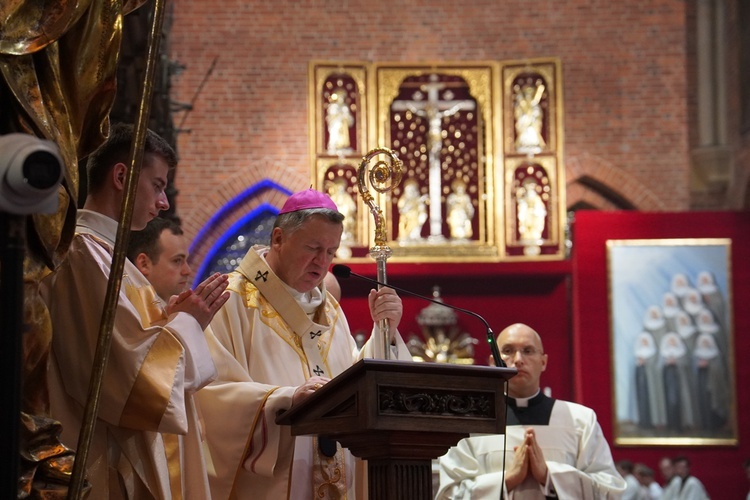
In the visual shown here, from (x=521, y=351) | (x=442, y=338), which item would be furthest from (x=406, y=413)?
(x=442, y=338)

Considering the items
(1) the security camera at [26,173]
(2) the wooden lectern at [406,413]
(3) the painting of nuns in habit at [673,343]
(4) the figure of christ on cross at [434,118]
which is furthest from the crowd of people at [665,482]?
(1) the security camera at [26,173]

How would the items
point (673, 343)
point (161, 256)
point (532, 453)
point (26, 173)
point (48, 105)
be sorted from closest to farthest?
point (26, 173) → point (48, 105) → point (161, 256) → point (532, 453) → point (673, 343)

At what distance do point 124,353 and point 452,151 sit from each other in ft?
36.7

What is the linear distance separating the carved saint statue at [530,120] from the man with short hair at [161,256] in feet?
30.5

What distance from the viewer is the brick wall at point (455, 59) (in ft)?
49.1

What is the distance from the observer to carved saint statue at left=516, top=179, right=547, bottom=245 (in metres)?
13.4

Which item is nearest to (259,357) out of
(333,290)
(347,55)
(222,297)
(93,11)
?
(222,297)

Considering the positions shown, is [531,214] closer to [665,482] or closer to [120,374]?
[665,482]

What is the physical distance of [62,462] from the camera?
2.19 meters

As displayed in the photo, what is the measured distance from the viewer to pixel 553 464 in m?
5.34

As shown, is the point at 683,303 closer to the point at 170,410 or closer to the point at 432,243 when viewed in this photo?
the point at 432,243

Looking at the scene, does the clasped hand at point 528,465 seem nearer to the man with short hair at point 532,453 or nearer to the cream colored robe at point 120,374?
the man with short hair at point 532,453

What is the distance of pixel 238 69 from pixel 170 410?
→ 1265cm

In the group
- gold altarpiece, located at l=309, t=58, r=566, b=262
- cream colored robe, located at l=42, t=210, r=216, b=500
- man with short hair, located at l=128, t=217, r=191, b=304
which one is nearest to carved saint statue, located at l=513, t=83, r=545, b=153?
gold altarpiece, located at l=309, t=58, r=566, b=262
